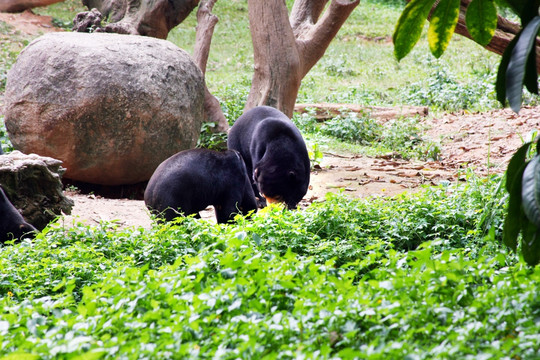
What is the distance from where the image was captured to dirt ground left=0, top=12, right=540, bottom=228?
703 centimetres

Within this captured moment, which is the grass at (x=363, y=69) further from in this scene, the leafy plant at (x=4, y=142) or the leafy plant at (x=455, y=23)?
the leafy plant at (x=455, y=23)

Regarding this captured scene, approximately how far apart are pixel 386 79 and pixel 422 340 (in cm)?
1561

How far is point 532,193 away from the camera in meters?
2.25

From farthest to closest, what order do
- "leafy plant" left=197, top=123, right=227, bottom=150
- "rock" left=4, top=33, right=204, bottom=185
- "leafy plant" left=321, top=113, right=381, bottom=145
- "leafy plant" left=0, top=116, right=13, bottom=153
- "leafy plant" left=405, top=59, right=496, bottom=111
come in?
"leafy plant" left=405, top=59, right=496, bottom=111, "leafy plant" left=321, top=113, right=381, bottom=145, "leafy plant" left=197, top=123, right=227, bottom=150, "leafy plant" left=0, top=116, right=13, bottom=153, "rock" left=4, top=33, right=204, bottom=185

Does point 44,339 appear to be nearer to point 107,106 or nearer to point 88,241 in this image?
point 88,241

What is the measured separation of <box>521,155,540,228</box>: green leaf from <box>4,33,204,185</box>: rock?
254 inches

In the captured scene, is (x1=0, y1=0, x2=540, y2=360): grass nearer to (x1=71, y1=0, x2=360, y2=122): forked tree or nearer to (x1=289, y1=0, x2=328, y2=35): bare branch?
(x1=71, y1=0, x2=360, y2=122): forked tree

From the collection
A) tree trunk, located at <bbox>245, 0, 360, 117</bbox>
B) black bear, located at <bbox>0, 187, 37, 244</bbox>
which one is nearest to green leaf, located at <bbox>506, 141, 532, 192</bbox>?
black bear, located at <bbox>0, 187, 37, 244</bbox>

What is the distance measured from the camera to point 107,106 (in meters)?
7.93

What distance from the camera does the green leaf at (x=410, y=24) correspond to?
3074mm

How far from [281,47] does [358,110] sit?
4.22 meters

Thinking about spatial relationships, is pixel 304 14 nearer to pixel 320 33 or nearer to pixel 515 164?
pixel 320 33

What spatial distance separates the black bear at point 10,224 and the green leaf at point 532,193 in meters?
4.60

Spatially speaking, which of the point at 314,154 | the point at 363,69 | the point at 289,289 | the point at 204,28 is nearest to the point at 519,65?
the point at 289,289
